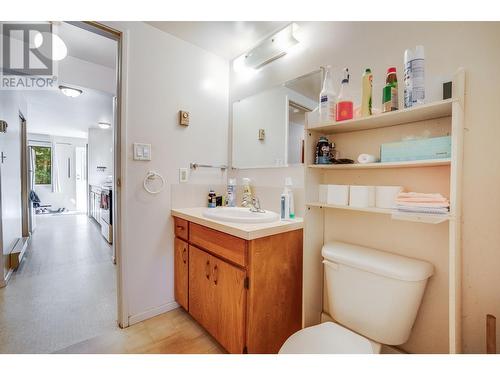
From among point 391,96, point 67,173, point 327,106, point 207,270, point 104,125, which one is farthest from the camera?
point 67,173

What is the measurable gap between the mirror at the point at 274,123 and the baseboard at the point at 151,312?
→ 4.03ft

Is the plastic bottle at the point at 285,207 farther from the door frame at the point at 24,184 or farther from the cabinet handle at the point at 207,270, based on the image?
the door frame at the point at 24,184

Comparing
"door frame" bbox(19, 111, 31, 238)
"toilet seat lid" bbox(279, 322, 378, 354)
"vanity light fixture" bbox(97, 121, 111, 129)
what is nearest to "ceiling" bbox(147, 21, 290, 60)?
"toilet seat lid" bbox(279, 322, 378, 354)

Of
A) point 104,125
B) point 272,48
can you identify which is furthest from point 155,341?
point 104,125

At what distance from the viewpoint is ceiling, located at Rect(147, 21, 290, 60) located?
1563mm

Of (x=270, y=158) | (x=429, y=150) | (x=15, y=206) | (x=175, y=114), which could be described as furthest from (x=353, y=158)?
(x=15, y=206)

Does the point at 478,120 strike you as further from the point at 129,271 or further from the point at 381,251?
the point at 129,271

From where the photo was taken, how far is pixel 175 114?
1.74 m

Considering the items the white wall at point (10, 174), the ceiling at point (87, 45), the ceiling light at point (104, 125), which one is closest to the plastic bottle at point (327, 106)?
the ceiling at point (87, 45)

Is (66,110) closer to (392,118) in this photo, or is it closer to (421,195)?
(392,118)

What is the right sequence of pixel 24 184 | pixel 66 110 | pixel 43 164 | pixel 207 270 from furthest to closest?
pixel 43 164 → pixel 66 110 → pixel 24 184 → pixel 207 270

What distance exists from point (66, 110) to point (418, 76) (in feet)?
16.4

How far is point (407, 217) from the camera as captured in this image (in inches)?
34.9

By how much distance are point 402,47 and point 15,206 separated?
3896 mm
